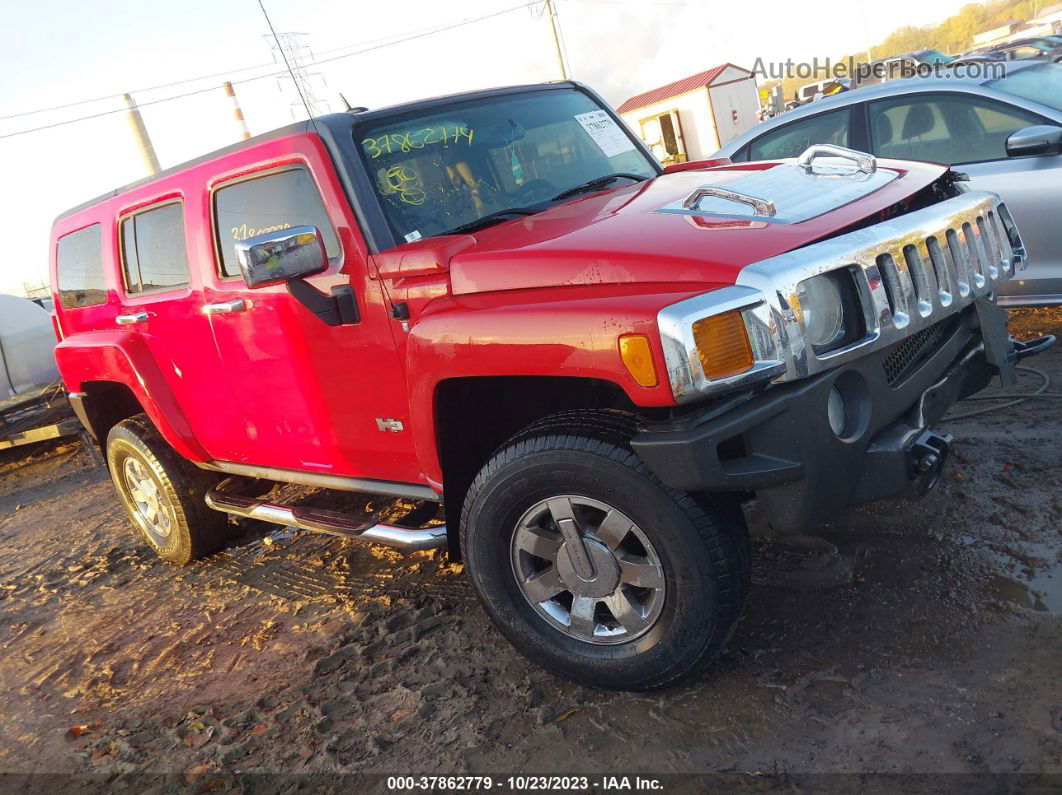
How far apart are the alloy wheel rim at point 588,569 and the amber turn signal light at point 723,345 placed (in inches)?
22.2

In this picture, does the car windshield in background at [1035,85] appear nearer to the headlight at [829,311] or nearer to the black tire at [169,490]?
the headlight at [829,311]

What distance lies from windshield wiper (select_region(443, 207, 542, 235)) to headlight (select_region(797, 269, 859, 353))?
47.9 inches

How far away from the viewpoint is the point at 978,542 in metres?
3.29

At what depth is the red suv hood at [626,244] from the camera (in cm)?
243

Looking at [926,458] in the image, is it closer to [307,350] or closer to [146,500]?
[307,350]

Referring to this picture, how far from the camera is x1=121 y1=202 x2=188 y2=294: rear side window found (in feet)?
13.0

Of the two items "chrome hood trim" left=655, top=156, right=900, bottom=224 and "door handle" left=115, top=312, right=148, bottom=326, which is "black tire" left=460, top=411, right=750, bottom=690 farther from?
"door handle" left=115, top=312, right=148, bottom=326

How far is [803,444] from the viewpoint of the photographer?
234 cm

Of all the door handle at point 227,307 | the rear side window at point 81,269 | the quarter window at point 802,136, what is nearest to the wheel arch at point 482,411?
the door handle at point 227,307

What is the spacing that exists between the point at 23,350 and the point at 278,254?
342 inches

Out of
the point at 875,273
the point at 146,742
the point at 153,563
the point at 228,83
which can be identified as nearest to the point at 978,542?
the point at 875,273

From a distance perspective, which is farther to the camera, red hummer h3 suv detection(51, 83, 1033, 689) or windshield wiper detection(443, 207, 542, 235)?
windshield wiper detection(443, 207, 542, 235)

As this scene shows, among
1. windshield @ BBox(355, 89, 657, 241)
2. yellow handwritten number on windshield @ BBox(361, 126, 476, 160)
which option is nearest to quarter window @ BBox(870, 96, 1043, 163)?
windshield @ BBox(355, 89, 657, 241)

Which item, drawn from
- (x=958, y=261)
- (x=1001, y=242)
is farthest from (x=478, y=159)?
(x=1001, y=242)
